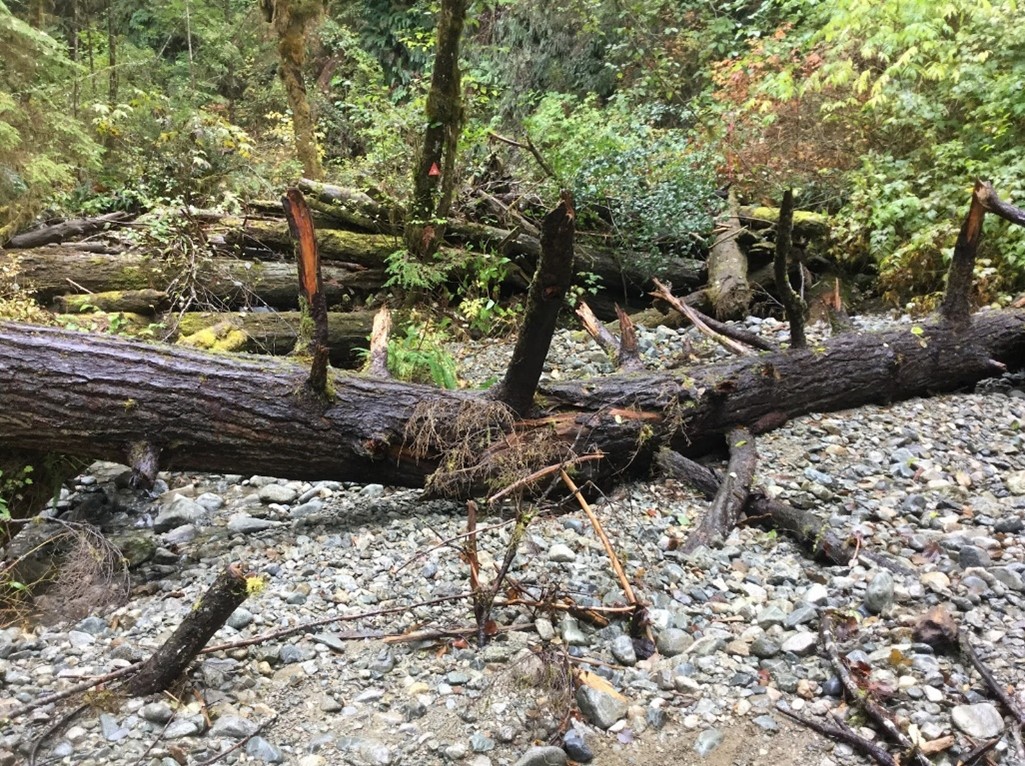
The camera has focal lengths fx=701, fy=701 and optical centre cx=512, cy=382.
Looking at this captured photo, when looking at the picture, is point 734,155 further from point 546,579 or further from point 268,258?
point 546,579

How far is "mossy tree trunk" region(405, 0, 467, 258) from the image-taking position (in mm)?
6242

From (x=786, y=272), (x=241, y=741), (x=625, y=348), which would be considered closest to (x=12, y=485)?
(x=241, y=741)

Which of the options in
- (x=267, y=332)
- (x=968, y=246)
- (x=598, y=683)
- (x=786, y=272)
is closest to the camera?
(x=598, y=683)

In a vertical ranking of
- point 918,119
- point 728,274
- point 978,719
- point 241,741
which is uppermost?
point 918,119

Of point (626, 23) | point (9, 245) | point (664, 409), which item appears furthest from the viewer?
point (626, 23)

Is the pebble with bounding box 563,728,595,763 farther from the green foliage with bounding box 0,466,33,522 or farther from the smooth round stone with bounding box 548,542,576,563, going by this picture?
the green foliage with bounding box 0,466,33,522

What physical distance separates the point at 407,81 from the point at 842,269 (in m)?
9.95

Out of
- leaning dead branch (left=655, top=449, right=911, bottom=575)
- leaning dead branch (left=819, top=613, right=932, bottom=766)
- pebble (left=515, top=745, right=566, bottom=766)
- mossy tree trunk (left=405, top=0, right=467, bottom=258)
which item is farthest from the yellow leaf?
mossy tree trunk (left=405, top=0, right=467, bottom=258)

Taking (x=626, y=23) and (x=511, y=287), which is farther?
(x=626, y=23)

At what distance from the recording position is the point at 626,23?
12.7m

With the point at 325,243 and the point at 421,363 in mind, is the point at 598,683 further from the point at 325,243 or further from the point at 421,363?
the point at 325,243

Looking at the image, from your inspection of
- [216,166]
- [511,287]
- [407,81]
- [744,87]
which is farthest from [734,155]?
[407,81]

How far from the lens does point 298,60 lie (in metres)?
9.92

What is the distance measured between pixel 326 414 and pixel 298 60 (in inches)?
312
